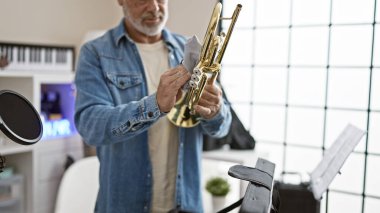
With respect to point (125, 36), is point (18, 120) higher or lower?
lower

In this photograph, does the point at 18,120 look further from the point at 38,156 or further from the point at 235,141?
the point at 38,156

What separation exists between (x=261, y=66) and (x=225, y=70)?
241mm

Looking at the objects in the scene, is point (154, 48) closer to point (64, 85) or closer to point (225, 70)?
point (225, 70)

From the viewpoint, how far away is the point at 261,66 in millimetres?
2420

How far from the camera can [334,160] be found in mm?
1023

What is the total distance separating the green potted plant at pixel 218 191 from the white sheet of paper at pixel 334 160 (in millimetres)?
857

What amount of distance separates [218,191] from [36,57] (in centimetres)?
147

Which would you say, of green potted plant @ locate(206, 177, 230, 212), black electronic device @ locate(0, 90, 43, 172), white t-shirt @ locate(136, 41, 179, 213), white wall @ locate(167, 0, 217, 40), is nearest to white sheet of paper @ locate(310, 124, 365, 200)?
white t-shirt @ locate(136, 41, 179, 213)

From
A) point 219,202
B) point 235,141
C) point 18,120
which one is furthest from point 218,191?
point 18,120

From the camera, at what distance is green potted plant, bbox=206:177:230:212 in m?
1.93

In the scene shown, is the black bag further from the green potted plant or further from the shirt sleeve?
the shirt sleeve

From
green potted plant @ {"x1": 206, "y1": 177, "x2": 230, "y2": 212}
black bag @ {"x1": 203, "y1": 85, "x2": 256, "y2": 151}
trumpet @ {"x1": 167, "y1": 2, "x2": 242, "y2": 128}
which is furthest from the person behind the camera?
black bag @ {"x1": 203, "y1": 85, "x2": 256, "y2": 151}

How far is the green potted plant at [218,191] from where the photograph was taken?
6.32 feet

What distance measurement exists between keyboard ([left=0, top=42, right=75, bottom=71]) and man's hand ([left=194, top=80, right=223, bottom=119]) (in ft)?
5.48
